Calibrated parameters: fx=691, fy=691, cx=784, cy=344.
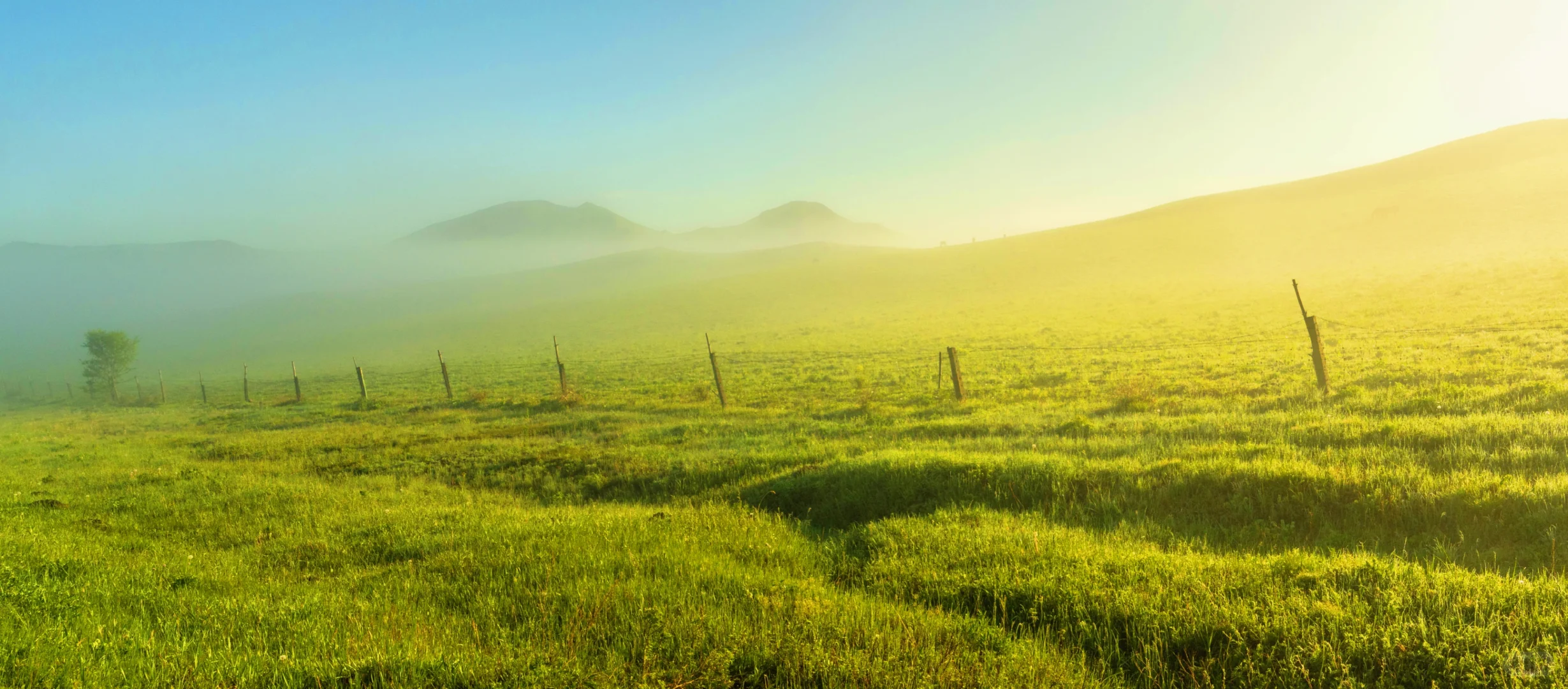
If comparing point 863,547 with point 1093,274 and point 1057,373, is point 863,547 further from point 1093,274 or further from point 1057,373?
point 1093,274

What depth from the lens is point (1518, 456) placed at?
8102mm

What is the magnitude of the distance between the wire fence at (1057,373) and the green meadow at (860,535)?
281 mm

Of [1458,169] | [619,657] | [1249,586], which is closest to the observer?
[619,657]

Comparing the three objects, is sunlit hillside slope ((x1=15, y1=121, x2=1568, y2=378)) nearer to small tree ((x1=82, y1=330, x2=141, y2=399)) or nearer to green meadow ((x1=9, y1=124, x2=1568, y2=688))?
small tree ((x1=82, y1=330, x2=141, y2=399))

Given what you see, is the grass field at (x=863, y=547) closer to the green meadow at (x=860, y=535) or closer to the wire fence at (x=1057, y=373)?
the green meadow at (x=860, y=535)

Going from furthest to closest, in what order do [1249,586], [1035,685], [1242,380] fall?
1. [1242,380]
2. [1249,586]
3. [1035,685]

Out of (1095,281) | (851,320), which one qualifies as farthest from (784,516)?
(1095,281)

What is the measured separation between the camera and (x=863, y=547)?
7.50 meters

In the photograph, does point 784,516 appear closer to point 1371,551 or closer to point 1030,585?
point 1030,585

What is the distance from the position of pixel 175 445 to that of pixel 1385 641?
28837mm

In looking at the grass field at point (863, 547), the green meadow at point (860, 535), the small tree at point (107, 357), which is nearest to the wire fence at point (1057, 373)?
the green meadow at point (860, 535)

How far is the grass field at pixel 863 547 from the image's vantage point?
459 cm

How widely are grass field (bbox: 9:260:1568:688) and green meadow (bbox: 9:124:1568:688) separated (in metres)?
0.04

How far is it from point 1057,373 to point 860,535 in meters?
19.9
